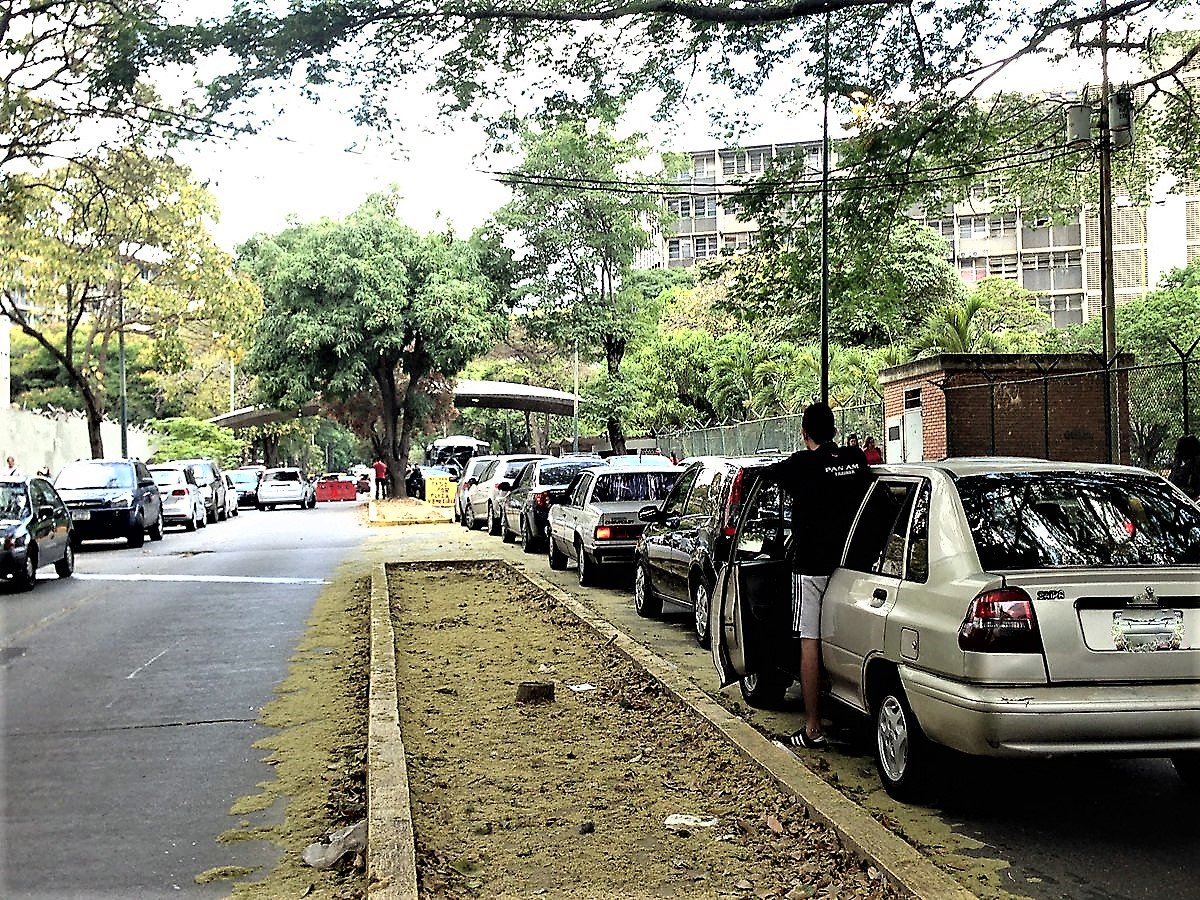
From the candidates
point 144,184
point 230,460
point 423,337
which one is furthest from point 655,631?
point 230,460

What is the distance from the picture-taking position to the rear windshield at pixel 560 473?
Answer: 24.0 meters

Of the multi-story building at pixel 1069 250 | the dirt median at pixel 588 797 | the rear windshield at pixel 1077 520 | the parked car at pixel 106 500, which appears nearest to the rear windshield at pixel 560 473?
the parked car at pixel 106 500

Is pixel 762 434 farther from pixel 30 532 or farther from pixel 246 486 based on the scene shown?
pixel 246 486

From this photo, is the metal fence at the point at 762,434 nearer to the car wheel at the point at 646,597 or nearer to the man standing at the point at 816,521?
the car wheel at the point at 646,597

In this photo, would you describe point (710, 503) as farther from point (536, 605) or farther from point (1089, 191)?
point (1089, 191)

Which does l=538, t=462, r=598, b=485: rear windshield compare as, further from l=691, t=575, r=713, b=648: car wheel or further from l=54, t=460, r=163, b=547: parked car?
l=691, t=575, r=713, b=648: car wheel

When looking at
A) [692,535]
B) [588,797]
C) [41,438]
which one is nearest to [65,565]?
[692,535]

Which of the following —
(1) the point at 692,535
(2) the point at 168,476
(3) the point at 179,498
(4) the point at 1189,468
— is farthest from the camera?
(2) the point at 168,476

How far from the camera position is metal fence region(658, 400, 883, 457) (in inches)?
1118

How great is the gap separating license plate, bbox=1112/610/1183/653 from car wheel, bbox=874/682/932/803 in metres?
1.02

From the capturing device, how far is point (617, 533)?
54.0 ft

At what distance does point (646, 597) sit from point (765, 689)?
5.29 meters

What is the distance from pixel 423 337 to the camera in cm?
4747

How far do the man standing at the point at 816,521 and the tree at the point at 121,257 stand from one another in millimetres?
13880
